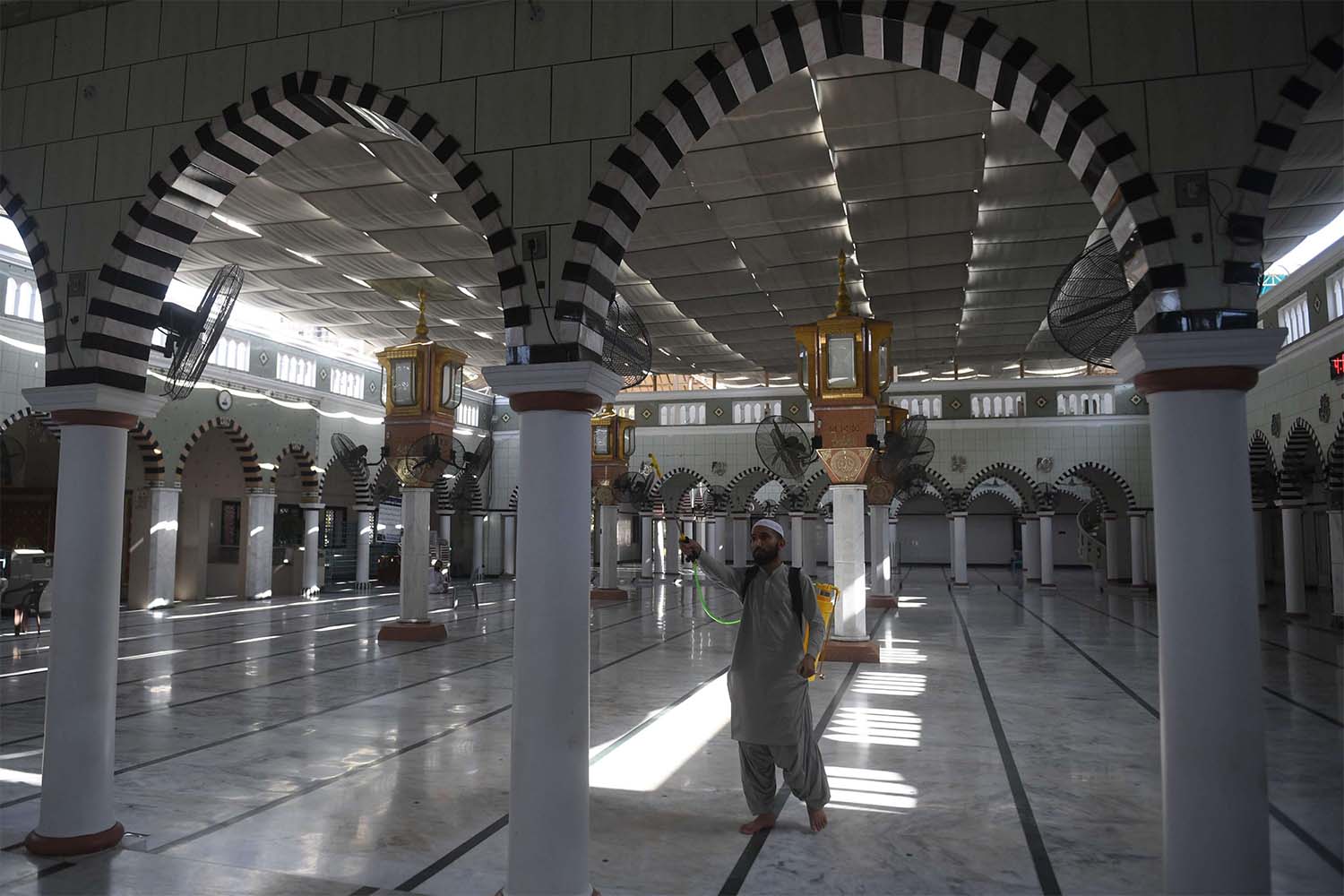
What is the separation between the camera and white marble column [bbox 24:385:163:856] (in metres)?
3.74

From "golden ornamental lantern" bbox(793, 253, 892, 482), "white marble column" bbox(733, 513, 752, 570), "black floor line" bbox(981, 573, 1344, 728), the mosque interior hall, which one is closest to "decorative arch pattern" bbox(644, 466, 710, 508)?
"white marble column" bbox(733, 513, 752, 570)

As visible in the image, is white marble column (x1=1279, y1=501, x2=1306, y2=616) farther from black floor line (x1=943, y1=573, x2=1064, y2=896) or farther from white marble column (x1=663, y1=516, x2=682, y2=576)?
white marble column (x1=663, y1=516, x2=682, y2=576)

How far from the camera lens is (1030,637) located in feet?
35.7

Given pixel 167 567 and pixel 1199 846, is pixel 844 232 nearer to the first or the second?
pixel 1199 846

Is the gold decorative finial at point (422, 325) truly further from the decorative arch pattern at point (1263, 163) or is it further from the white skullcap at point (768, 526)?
the decorative arch pattern at point (1263, 163)

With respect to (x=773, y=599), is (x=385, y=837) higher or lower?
lower

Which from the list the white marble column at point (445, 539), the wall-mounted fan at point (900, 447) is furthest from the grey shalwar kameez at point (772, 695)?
the white marble column at point (445, 539)

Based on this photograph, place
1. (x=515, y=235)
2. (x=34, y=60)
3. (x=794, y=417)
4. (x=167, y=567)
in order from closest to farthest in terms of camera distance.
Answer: (x=515, y=235) → (x=34, y=60) → (x=167, y=567) → (x=794, y=417)

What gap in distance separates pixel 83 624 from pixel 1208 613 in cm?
430

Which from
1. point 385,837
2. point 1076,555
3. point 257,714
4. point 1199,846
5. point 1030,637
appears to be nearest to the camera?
point 1199,846

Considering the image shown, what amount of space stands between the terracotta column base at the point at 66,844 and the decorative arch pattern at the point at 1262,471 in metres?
16.0

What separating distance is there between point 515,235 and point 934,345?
13.7 m

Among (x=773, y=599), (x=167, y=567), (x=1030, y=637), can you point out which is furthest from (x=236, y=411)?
(x=773, y=599)

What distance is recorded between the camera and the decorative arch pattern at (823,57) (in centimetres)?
315
